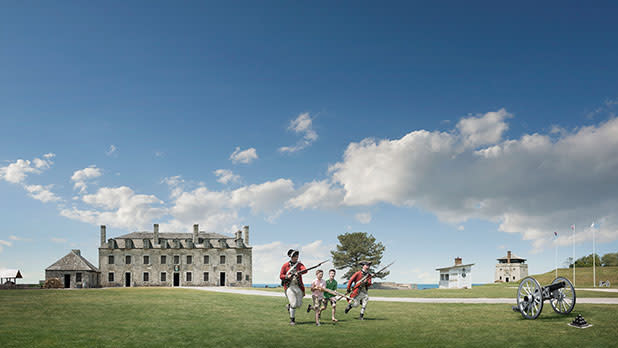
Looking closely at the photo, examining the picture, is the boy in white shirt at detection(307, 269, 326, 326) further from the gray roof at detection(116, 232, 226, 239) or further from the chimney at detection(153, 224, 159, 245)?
the chimney at detection(153, 224, 159, 245)

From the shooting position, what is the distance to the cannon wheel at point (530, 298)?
52.4ft

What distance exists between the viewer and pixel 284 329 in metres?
14.7

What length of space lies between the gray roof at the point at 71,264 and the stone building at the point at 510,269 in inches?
2922

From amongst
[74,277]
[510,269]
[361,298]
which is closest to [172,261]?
[74,277]

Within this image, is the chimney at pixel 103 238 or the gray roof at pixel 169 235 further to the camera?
the gray roof at pixel 169 235

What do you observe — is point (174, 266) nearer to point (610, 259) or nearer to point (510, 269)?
point (510, 269)

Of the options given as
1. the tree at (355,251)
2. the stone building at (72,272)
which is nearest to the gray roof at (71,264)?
the stone building at (72,272)

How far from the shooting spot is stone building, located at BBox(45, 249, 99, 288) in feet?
194

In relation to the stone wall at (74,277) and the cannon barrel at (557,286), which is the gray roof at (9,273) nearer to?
the stone wall at (74,277)

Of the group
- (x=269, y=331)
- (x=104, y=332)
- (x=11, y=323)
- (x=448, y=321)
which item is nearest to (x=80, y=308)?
(x=11, y=323)

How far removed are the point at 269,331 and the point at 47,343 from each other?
6171 millimetres

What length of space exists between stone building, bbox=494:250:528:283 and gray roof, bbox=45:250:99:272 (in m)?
74.2

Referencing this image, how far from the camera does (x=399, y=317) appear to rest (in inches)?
709

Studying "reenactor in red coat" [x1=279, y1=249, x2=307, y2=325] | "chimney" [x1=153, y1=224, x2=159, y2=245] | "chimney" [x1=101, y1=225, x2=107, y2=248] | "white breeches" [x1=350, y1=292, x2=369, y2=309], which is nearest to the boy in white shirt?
"reenactor in red coat" [x1=279, y1=249, x2=307, y2=325]
